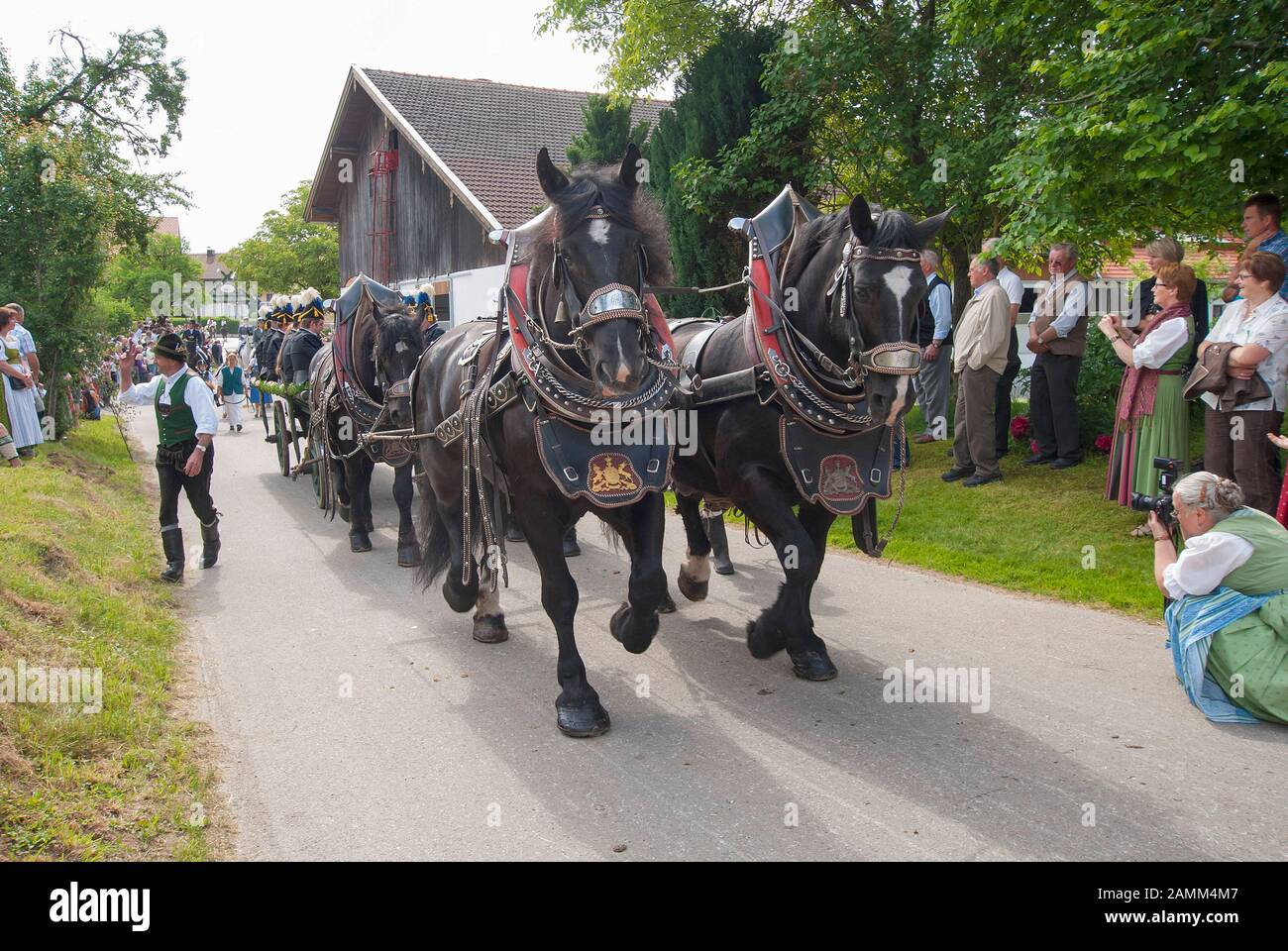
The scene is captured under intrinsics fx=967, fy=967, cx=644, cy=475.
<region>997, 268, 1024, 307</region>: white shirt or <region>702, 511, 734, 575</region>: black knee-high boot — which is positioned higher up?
<region>997, 268, 1024, 307</region>: white shirt

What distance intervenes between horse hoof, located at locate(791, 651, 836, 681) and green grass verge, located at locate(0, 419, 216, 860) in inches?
109

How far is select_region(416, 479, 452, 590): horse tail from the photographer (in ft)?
20.4

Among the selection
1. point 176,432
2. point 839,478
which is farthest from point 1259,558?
point 176,432

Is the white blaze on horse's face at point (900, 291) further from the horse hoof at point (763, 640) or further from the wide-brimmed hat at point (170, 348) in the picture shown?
the wide-brimmed hat at point (170, 348)

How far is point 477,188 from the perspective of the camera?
19.2 meters

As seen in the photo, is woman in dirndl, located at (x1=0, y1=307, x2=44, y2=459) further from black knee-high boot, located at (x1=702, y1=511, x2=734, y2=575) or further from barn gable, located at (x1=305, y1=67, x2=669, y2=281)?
black knee-high boot, located at (x1=702, y1=511, x2=734, y2=575)

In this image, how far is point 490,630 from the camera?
5.78m

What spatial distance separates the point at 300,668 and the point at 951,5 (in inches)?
298

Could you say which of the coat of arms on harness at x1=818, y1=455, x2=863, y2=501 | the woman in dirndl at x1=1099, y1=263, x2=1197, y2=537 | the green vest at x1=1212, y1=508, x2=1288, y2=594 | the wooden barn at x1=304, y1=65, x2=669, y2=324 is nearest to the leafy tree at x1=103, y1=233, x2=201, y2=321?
the wooden barn at x1=304, y1=65, x2=669, y2=324

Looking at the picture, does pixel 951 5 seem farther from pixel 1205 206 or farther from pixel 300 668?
pixel 300 668

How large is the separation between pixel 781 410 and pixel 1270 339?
3512 mm

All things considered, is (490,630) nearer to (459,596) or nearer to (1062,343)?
(459,596)

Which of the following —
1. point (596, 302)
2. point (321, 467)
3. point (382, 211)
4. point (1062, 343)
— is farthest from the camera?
point (382, 211)

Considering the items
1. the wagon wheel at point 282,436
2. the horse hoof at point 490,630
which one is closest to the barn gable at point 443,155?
the wagon wheel at point 282,436
